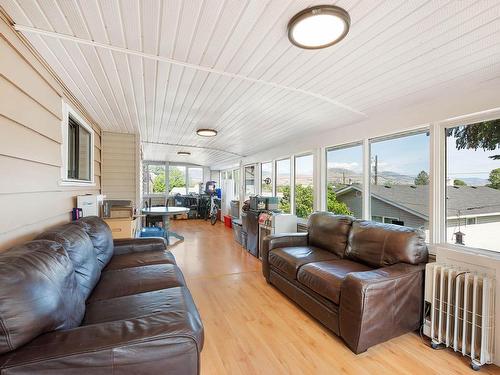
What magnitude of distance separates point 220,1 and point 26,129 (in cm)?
163

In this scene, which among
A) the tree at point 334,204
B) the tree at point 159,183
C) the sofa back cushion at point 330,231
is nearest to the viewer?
the sofa back cushion at point 330,231

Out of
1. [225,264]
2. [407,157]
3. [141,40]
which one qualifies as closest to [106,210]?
[225,264]

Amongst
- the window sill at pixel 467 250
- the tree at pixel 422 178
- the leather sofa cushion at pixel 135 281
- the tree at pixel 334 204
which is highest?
the tree at pixel 422 178

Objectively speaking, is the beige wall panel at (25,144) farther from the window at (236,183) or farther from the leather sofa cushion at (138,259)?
the window at (236,183)

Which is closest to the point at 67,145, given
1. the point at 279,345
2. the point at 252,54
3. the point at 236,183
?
the point at 252,54

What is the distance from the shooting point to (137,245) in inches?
113

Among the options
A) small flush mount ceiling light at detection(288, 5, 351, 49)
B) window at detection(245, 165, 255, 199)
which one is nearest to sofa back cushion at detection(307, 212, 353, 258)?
small flush mount ceiling light at detection(288, 5, 351, 49)

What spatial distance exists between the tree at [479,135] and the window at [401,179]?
0.97ft

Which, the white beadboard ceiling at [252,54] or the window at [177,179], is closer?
the white beadboard ceiling at [252,54]

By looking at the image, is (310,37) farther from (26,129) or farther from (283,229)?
(283,229)

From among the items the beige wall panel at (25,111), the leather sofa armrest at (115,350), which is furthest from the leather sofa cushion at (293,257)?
the beige wall panel at (25,111)

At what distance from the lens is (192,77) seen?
218 cm

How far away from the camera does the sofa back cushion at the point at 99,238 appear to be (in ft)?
7.25

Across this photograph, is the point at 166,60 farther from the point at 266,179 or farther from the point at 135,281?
the point at 266,179
